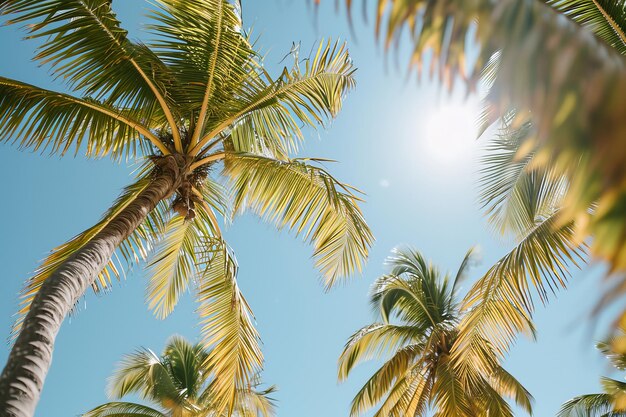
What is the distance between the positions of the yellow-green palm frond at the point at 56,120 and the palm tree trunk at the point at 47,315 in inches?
58.3

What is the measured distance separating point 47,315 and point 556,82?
12.4 ft

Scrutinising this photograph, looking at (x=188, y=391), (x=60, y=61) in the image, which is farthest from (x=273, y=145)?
(x=188, y=391)

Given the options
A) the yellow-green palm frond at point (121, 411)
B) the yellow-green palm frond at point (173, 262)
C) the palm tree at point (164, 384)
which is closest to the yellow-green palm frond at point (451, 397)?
the palm tree at point (164, 384)

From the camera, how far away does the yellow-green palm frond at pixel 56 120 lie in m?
6.07

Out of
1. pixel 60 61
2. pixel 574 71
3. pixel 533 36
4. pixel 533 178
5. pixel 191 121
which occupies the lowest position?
pixel 574 71

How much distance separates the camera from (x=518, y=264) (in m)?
6.12

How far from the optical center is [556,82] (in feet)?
3.76

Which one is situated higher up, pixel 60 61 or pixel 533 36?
pixel 60 61

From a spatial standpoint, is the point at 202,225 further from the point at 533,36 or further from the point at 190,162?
the point at 533,36

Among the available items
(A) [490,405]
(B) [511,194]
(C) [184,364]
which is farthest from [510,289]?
(C) [184,364]

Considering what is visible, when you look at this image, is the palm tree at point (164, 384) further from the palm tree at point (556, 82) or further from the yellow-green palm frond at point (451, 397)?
the palm tree at point (556, 82)

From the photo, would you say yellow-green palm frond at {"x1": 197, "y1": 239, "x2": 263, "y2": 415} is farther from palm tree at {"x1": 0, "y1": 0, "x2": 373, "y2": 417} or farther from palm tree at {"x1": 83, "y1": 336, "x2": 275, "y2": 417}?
palm tree at {"x1": 83, "y1": 336, "x2": 275, "y2": 417}

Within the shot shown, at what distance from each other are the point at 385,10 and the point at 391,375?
11.2 metres

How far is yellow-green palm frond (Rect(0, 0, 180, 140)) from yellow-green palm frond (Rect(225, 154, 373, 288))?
1.19 m
